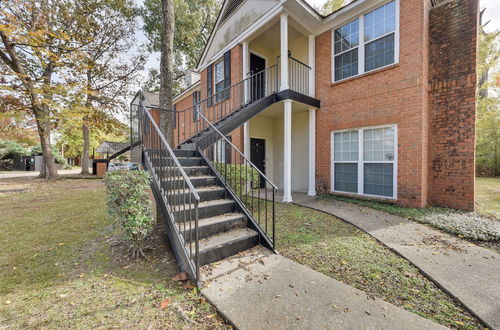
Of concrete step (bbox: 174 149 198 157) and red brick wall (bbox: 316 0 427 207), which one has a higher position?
red brick wall (bbox: 316 0 427 207)

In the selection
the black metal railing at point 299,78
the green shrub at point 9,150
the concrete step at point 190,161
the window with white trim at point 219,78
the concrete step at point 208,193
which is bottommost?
the concrete step at point 208,193

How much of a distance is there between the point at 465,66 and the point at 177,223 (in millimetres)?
7916

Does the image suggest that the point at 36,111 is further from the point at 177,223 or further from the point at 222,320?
the point at 222,320

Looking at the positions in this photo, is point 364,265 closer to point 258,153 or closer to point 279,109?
point 279,109

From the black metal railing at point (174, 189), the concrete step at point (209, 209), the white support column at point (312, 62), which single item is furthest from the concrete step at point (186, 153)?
the white support column at point (312, 62)

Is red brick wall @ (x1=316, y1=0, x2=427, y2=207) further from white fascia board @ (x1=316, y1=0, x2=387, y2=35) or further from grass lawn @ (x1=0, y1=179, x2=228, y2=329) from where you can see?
grass lawn @ (x1=0, y1=179, x2=228, y2=329)

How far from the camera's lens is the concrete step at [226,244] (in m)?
2.91

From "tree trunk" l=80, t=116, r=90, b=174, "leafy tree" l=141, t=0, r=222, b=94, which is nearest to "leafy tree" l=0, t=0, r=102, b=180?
"tree trunk" l=80, t=116, r=90, b=174

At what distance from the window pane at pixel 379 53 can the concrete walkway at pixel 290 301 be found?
255 inches

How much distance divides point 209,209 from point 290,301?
1.93 meters

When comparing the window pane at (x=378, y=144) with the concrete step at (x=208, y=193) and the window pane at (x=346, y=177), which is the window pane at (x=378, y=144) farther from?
the concrete step at (x=208, y=193)

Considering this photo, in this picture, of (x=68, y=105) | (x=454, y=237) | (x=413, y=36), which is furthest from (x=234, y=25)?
(x=68, y=105)

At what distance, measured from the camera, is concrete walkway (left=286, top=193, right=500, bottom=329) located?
2.29 metres

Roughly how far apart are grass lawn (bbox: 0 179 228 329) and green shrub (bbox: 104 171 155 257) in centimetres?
56
